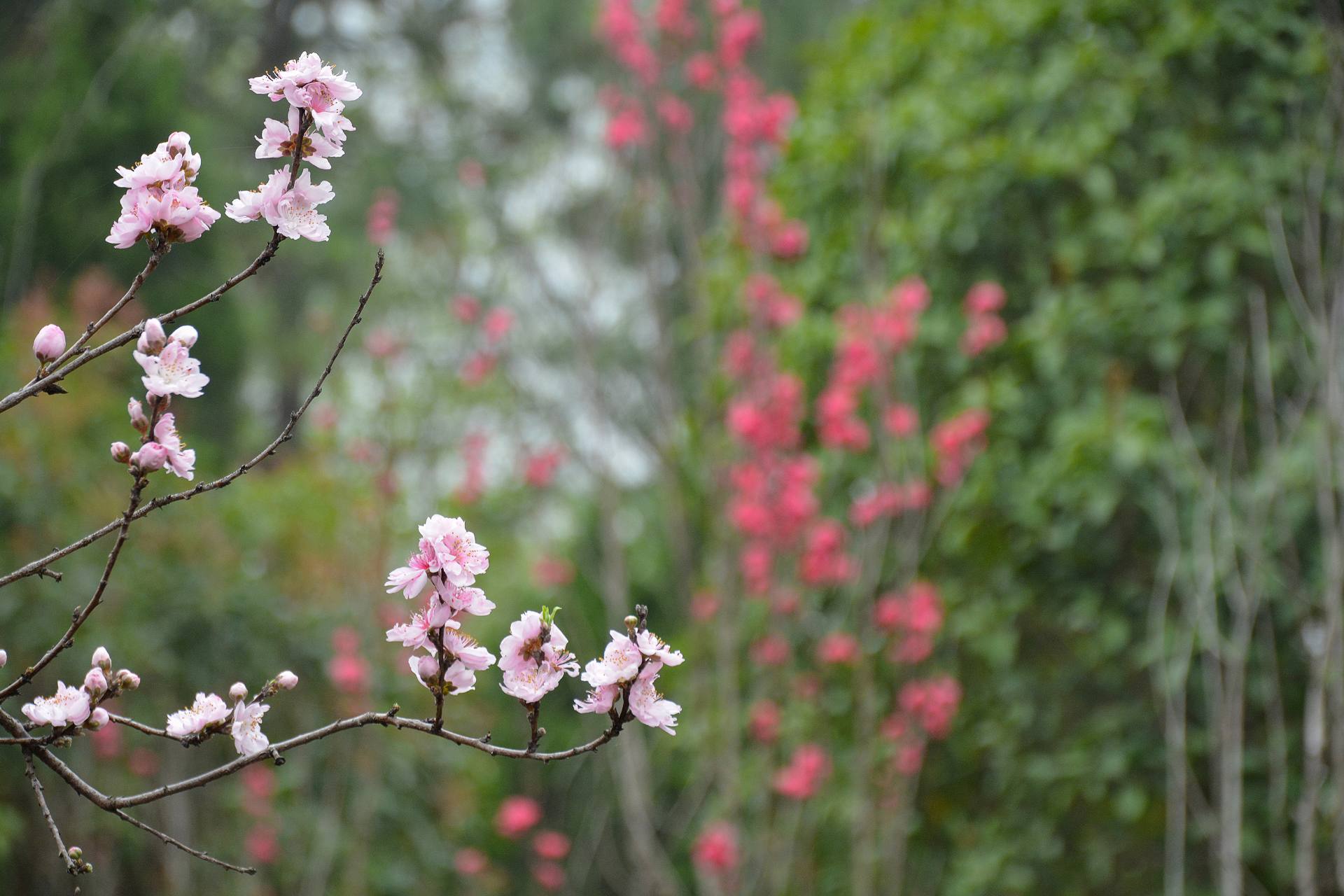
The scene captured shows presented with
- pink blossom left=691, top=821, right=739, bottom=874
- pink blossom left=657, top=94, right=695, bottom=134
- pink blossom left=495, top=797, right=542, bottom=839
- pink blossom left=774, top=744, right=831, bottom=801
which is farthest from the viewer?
pink blossom left=495, top=797, right=542, bottom=839

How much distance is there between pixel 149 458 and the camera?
83cm

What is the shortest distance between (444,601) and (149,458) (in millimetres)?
→ 247

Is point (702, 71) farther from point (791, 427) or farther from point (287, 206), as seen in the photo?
point (287, 206)

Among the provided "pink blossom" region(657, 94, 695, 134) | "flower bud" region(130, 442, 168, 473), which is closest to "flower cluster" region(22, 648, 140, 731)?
"flower bud" region(130, 442, 168, 473)

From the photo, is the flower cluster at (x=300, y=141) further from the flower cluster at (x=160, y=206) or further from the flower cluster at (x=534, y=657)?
the flower cluster at (x=534, y=657)

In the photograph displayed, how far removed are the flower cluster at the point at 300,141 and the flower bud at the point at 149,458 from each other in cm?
20

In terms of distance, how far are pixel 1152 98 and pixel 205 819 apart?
338 centimetres

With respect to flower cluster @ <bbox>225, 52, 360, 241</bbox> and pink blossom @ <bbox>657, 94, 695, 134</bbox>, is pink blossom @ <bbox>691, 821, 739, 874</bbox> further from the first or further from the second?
flower cluster @ <bbox>225, 52, 360, 241</bbox>

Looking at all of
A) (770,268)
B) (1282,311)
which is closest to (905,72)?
(770,268)

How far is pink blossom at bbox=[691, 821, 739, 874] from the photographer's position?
98.0 inches

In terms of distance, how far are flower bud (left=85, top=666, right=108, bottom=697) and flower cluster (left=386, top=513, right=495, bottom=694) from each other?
0.22 m

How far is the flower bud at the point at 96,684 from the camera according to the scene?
860 mm

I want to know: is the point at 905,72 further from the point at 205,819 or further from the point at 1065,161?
the point at 205,819

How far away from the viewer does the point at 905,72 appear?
3.12 meters
